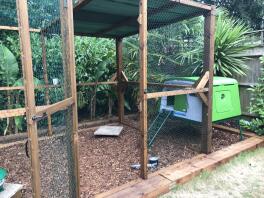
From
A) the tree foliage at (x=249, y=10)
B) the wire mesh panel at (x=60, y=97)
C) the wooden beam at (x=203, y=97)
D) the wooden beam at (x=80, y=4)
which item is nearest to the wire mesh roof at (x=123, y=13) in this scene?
the wooden beam at (x=80, y=4)

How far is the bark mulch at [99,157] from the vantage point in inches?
94.5

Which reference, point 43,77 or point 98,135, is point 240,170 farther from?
point 43,77

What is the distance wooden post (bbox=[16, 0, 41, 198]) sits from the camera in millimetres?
1202

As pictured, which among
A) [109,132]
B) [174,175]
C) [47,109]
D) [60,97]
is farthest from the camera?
[109,132]

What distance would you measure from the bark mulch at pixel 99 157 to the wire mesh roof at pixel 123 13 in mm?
1950

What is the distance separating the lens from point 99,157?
3.46 m

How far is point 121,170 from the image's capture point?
2982 millimetres

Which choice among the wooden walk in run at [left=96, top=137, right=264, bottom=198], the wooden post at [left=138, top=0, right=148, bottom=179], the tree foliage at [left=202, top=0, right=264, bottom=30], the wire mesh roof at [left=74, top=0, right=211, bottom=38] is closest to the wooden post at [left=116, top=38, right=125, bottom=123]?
the wire mesh roof at [left=74, top=0, right=211, bottom=38]

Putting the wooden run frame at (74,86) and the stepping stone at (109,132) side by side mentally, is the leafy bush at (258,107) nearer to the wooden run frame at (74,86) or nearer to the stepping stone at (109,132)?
the wooden run frame at (74,86)

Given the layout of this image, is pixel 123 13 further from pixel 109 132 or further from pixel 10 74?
pixel 10 74

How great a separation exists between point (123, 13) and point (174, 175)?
2.54 meters

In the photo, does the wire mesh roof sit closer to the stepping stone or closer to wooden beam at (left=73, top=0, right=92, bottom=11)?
wooden beam at (left=73, top=0, right=92, bottom=11)

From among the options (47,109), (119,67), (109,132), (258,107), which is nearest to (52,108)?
(47,109)

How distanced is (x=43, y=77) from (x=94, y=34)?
1657 mm
